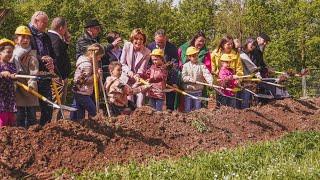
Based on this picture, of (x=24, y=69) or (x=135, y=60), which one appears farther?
(x=135, y=60)

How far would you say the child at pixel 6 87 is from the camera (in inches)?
284

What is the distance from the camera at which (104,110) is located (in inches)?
362

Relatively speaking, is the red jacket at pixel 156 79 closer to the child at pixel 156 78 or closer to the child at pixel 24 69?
the child at pixel 156 78

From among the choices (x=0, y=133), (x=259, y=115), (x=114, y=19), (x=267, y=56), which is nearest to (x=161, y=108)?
(x=259, y=115)

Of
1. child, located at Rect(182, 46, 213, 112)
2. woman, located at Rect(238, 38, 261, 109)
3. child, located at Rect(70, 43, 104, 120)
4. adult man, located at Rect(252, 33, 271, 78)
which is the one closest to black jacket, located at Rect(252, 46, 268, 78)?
adult man, located at Rect(252, 33, 271, 78)

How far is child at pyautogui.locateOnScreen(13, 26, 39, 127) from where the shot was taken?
763cm

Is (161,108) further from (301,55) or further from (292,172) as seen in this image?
(301,55)

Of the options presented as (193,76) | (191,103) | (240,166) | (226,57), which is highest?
(226,57)

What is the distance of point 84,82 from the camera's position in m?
8.69

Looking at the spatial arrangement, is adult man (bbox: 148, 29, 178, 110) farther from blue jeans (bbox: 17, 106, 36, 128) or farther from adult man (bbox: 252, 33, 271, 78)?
blue jeans (bbox: 17, 106, 36, 128)

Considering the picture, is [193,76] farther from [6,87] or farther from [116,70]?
[6,87]

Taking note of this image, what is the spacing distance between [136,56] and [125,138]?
258 centimetres

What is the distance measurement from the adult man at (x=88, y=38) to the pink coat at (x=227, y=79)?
2.86m

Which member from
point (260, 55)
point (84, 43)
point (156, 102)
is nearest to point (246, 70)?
point (260, 55)
